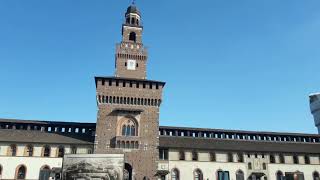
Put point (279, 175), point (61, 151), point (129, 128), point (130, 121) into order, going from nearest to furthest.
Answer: point (61, 151), point (129, 128), point (130, 121), point (279, 175)

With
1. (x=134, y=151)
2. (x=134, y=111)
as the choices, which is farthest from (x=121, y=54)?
(x=134, y=151)

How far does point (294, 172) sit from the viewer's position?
6288 cm

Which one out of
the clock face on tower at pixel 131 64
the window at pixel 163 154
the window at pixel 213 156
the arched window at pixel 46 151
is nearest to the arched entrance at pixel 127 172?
the window at pixel 163 154

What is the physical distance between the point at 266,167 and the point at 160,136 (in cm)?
1977

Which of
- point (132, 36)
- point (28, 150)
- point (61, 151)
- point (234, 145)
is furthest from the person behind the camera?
point (132, 36)

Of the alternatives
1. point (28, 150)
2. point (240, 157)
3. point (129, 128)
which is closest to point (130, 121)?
point (129, 128)

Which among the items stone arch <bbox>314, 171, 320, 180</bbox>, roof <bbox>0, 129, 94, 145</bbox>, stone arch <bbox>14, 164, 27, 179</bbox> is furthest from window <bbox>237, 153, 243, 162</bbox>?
stone arch <bbox>14, 164, 27, 179</bbox>

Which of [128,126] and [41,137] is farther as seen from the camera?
[128,126]

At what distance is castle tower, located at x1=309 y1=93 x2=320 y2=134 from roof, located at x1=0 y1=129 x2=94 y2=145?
289 ft

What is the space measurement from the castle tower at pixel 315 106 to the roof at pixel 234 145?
180 feet

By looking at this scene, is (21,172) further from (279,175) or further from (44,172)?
(279,175)

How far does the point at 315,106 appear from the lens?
393 feet

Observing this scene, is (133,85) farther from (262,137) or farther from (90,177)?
(262,137)

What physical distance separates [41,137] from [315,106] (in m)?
96.3
